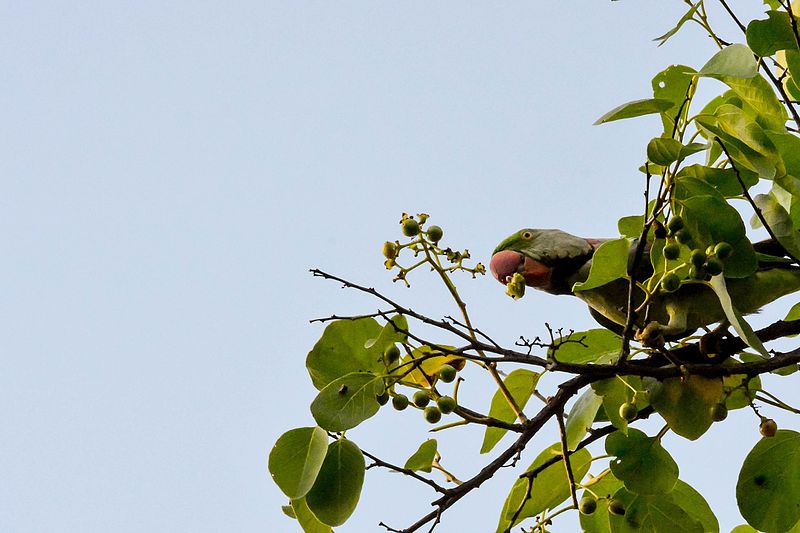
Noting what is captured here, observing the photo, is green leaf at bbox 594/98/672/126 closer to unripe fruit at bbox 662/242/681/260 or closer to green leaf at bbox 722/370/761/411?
unripe fruit at bbox 662/242/681/260

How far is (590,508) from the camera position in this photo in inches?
65.8

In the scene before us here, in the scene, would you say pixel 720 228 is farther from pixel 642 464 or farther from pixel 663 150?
pixel 642 464

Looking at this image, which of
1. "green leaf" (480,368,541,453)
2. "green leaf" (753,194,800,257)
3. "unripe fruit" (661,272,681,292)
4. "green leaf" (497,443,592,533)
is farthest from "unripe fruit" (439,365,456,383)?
"green leaf" (753,194,800,257)

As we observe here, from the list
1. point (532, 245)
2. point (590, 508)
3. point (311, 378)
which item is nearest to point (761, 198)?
point (532, 245)

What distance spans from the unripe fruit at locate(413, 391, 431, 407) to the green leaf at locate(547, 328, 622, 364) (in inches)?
15.5

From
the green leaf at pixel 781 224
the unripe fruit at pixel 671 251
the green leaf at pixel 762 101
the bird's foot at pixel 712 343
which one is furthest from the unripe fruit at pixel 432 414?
the green leaf at pixel 762 101

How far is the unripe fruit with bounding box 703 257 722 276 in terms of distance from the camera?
1.49 m

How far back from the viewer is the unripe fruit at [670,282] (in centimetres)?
148

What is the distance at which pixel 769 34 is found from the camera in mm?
1601

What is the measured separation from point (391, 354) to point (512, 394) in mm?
322

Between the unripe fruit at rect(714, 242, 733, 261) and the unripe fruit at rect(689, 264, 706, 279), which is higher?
the unripe fruit at rect(714, 242, 733, 261)

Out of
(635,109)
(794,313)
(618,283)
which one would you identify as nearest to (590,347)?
(618,283)

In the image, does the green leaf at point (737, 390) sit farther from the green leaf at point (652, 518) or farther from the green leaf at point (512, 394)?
the green leaf at point (512, 394)

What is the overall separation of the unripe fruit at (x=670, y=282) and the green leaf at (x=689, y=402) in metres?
0.20
